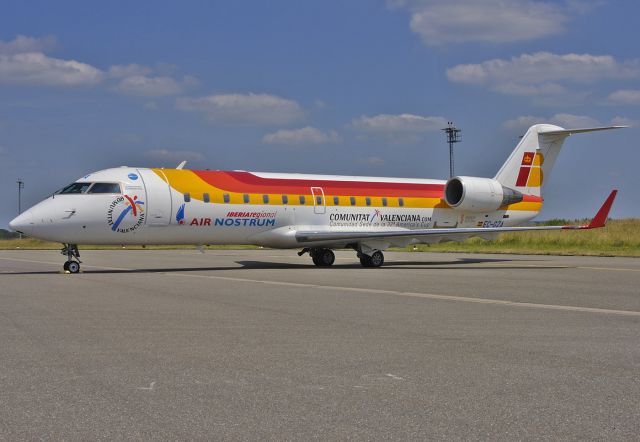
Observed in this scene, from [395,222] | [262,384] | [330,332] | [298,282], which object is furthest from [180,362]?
[395,222]

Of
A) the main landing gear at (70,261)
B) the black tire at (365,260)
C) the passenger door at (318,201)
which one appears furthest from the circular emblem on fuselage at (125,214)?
the black tire at (365,260)

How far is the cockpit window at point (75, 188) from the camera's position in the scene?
23469 millimetres

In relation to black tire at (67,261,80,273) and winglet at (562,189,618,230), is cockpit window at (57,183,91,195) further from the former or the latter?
winglet at (562,189,618,230)

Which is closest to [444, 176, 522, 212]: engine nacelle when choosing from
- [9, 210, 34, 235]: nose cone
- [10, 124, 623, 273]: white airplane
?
[10, 124, 623, 273]: white airplane

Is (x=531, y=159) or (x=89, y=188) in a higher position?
(x=531, y=159)

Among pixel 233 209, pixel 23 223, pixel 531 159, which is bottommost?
pixel 23 223

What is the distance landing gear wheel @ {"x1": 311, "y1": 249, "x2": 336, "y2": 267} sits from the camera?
94.1 ft

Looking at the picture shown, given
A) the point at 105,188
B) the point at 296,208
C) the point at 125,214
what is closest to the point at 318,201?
the point at 296,208

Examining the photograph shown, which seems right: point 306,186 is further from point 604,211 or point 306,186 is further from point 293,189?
point 604,211

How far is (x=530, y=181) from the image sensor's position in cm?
3198

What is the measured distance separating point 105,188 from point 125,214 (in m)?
1.01

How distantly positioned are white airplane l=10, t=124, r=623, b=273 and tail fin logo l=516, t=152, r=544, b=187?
44 mm

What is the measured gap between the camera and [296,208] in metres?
27.0

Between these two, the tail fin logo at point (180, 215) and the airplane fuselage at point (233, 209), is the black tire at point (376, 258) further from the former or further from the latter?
the tail fin logo at point (180, 215)
